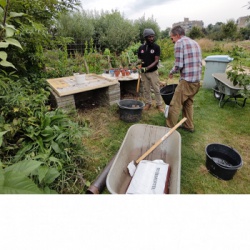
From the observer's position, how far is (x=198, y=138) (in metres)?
3.17

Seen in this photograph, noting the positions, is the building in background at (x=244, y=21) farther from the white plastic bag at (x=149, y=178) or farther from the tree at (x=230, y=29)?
the white plastic bag at (x=149, y=178)

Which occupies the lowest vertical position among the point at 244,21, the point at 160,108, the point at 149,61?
the point at 160,108

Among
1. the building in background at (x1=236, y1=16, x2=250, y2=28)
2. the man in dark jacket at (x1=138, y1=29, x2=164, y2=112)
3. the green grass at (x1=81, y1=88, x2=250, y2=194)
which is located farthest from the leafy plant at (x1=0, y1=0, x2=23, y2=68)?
the building in background at (x1=236, y1=16, x2=250, y2=28)

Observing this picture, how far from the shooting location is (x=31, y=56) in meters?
3.32

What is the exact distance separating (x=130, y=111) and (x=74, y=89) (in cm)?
119

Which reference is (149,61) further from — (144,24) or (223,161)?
(144,24)

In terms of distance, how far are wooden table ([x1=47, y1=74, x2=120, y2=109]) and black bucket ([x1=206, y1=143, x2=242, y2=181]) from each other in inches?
92.4

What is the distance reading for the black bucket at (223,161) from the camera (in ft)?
7.10

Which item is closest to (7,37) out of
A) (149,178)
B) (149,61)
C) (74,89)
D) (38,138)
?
(38,138)

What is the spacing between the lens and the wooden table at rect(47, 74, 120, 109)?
3.26m
